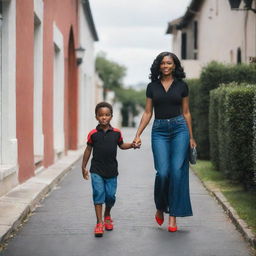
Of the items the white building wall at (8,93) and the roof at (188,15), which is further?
the roof at (188,15)

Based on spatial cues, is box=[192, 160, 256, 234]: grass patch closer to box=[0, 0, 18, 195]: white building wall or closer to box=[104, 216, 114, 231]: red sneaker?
box=[104, 216, 114, 231]: red sneaker

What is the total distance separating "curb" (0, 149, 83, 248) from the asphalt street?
110 millimetres

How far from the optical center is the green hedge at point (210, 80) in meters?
14.3

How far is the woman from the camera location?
680 cm

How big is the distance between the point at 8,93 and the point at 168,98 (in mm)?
3366

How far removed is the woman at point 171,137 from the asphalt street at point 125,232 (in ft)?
1.15

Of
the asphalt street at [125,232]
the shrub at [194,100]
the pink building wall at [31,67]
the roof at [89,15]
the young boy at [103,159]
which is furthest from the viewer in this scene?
the roof at [89,15]

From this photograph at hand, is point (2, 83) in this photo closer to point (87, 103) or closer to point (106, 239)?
point (106, 239)

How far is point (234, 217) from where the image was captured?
729cm

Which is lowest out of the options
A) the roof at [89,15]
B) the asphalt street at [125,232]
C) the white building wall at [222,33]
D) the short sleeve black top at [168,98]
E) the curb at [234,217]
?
the asphalt street at [125,232]

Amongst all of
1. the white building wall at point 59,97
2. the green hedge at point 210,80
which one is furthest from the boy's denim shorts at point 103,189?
the white building wall at point 59,97

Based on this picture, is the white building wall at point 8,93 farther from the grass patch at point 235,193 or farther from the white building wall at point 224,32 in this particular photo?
the white building wall at point 224,32

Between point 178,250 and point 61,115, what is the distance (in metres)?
11.4

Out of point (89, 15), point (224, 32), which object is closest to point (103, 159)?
point (224, 32)
